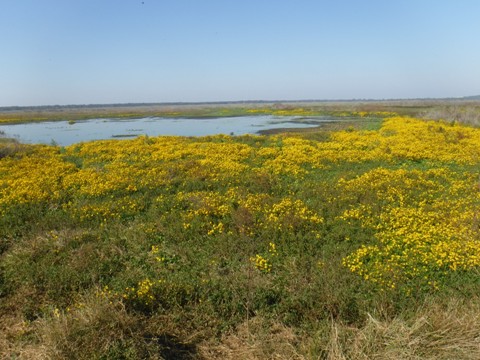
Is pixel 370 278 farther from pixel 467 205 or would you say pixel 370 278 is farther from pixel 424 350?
pixel 467 205

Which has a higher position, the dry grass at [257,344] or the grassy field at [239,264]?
the grassy field at [239,264]

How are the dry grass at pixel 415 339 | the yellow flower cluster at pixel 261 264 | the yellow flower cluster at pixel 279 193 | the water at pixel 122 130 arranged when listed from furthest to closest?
the water at pixel 122 130, the yellow flower cluster at pixel 279 193, the yellow flower cluster at pixel 261 264, the dry grass at pixel 415 339

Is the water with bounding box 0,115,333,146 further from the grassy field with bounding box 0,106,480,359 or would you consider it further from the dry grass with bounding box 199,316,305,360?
the dry grass with bounding box 199,316,305,360

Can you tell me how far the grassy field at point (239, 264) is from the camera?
602cm

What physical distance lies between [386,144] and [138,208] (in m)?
19.6

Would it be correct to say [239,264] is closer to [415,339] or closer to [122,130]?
[415,339]

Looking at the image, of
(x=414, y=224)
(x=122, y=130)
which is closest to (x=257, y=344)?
(x=414, y=224)

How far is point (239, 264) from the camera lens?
9102 mm

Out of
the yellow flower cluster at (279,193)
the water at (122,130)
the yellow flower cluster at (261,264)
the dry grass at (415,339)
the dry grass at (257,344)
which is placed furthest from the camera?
the water at (122,130)

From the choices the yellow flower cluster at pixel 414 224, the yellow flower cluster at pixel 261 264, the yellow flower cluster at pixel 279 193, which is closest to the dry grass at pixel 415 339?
the yellow flower cluster at pixel 414 224

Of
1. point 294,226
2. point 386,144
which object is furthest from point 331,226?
point 386,144

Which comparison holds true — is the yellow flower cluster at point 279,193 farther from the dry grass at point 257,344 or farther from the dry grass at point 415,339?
the dry grass at point 257,344

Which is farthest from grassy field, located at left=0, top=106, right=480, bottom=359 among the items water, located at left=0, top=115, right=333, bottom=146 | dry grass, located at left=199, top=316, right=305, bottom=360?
water, located at left=0, top=115, right=333, bottom=146

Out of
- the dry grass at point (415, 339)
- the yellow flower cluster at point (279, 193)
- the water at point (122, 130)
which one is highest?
the water at point (122, 130)
